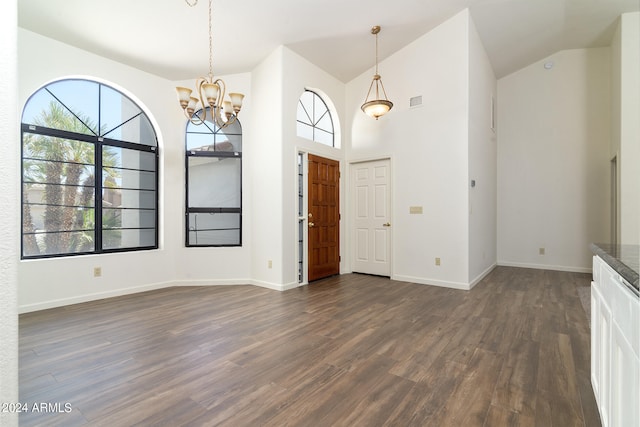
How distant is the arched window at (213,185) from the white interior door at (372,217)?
2129 mm

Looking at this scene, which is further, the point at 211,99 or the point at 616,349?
the point at 211,99

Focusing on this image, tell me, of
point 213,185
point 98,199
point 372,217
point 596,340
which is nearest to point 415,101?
point 372,217

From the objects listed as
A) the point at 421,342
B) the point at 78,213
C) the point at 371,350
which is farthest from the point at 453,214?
the point at 78,213

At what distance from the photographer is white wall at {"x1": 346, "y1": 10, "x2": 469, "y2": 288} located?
14.6 ft

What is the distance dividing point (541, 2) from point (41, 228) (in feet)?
23.7

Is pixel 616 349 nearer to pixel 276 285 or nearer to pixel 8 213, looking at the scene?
pixel 8 213

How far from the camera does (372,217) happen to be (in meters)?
5.45

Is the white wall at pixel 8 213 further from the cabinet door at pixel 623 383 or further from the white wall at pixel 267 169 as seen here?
the white wall at pixel 267 169

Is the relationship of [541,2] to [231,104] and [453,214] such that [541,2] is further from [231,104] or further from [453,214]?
[231,104]

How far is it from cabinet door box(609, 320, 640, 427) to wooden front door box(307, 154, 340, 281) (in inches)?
154

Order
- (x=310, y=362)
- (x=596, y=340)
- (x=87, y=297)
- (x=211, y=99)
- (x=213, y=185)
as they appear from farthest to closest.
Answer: (x=213, y=185), (x=87, y=297), (x=211, y=99), (x=310, y=362), (x=596, y=340)

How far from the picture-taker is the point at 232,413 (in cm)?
171

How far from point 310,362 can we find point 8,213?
6.46ft

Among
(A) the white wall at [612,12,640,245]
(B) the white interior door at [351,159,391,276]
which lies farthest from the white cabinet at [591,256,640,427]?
(A) the white wall at [612,12,640,245]
